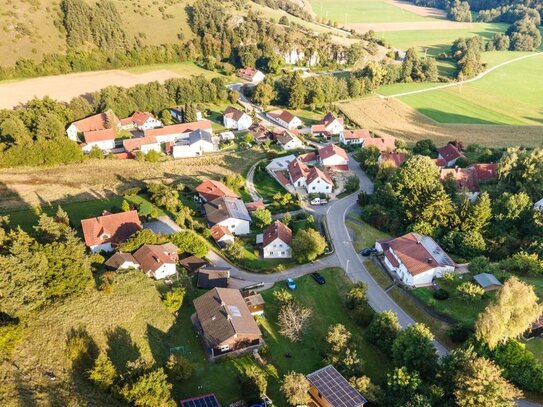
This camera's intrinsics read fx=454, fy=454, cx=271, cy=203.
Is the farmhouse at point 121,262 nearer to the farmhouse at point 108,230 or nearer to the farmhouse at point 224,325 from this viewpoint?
the farmhouse at point 108,230

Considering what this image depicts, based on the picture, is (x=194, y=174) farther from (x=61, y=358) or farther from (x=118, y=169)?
(x=61, y=358)

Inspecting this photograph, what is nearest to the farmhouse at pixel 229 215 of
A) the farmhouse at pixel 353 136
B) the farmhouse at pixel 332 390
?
the farmhouse at pixel 332 390

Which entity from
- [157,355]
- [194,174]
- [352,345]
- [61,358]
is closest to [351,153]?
[194,174]

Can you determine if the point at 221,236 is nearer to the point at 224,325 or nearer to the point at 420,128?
the point at 224,325

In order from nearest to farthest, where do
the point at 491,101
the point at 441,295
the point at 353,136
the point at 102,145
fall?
1. the point at 441,295
2. the point at 102,145
3. the point at 353,136
4. the point at 491,101

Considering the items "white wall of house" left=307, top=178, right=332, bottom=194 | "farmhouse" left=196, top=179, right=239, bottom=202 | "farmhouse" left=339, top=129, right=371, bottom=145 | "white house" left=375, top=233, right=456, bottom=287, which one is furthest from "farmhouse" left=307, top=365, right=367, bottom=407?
"farmhouse" left=339, top=129, right=371, bottom=145

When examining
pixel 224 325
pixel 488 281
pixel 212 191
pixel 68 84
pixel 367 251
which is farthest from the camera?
pixel 68 84

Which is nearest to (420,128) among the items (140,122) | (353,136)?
(353,136)
